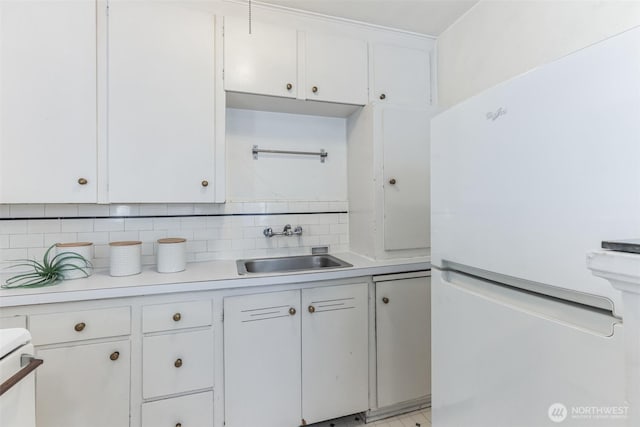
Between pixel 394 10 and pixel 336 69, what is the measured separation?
515 mm

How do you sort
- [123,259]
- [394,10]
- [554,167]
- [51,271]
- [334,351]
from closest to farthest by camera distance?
[554,167], [51,271], [123,259], [334,351], [394,10]

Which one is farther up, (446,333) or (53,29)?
(53,29)

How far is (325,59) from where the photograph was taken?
6.26ft

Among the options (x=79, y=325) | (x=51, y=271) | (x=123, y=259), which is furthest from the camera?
(x=123, y=259)

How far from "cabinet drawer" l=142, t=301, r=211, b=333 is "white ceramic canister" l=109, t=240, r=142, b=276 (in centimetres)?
28

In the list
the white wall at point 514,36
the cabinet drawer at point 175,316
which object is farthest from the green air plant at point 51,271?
the white wall at point 514,36

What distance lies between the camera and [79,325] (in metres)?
1.28

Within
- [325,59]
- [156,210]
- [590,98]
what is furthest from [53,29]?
[590,98]

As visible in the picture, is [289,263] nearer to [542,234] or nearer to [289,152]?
[289,152]

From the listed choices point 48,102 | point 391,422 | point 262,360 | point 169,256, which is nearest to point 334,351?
point 262,360

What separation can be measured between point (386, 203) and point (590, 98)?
1321 millimetres

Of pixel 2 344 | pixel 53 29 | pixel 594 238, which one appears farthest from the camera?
pixel 53 29

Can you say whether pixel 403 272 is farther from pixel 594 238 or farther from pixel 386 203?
pixel 594 238

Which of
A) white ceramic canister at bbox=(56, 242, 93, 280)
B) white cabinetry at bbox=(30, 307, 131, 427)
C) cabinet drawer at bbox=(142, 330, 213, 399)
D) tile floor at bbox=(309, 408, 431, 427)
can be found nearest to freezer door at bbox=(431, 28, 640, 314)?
cabinet drawer at bbox=(142, 330, 213, 399)
